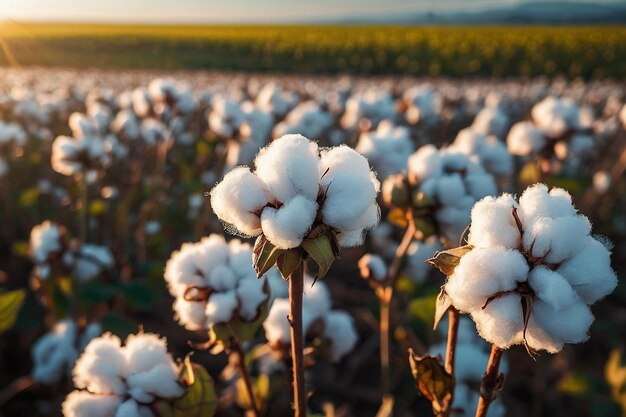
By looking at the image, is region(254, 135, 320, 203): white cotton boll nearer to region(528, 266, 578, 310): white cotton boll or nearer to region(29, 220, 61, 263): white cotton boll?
region(528, 266, 578, 310): white cotton boll

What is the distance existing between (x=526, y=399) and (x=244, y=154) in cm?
295

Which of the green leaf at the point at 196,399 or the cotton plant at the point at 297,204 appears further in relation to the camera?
the green leaf at the point at 196,399

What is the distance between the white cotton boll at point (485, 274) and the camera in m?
1.00

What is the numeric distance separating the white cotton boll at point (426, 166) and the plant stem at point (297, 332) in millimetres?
1113

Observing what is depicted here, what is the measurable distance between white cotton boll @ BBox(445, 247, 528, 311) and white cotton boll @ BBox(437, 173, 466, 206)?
1.06 metres

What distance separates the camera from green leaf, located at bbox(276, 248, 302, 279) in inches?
43.9

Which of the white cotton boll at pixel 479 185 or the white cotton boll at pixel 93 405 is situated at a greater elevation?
the white cotton boll at pixel 479 185

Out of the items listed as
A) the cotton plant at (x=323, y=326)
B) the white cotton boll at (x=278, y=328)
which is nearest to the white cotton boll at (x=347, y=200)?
the white cotton boll at (x=278, y=328)

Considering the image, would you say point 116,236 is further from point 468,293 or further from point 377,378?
point 468,293

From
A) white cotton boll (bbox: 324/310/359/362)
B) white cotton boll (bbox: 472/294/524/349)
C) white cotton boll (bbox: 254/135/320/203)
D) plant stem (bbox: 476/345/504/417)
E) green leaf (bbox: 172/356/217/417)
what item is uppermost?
white cotton boll (bbox: 254/135/320/203)

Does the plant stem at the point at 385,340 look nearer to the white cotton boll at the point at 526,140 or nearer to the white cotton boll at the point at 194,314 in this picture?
the white cotton boll at the point at 194,314

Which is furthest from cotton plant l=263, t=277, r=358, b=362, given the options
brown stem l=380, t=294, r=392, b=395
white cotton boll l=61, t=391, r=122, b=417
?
white cotton boll l=61, t=391, r=122, b=417

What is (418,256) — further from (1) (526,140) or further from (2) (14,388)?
(2) (14,388)

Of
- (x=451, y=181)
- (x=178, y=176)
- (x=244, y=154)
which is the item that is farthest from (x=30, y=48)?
(x=451, y=181)
